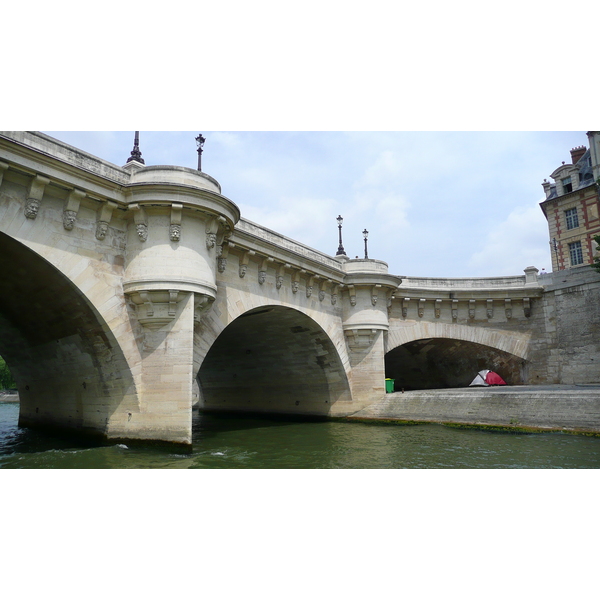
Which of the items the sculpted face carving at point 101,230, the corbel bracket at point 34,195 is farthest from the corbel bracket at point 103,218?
the corbel bracket at point 34,195

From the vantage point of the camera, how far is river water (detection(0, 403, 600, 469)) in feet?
38.3

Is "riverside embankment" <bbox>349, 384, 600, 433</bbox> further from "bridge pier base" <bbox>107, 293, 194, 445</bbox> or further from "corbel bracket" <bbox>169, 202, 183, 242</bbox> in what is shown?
"corbel bracket" <bbox>169, 202, 183, 242</bbox>

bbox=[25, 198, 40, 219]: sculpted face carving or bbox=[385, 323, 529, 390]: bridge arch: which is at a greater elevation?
bbox=[25, 198, 40, 219]: sculpted face carving

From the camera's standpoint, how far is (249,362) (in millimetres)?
26375

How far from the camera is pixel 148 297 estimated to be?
1317cm

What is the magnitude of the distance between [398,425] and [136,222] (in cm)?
1400

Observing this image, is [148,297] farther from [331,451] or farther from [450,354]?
[450,354]

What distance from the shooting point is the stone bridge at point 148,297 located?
39.6 ft

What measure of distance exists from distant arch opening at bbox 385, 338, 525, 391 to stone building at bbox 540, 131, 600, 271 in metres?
13.3

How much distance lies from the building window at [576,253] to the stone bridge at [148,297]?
21637 mm

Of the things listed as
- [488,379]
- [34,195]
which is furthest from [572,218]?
[34,195]

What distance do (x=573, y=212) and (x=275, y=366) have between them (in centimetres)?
2840

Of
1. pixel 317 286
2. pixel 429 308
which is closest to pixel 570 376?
pixel 429 308

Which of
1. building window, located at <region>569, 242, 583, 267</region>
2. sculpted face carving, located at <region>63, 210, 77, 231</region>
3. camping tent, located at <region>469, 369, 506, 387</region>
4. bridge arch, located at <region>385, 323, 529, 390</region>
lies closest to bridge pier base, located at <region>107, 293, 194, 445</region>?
sculpted face carving, located at <region>63, 210, 77, 231</region>
